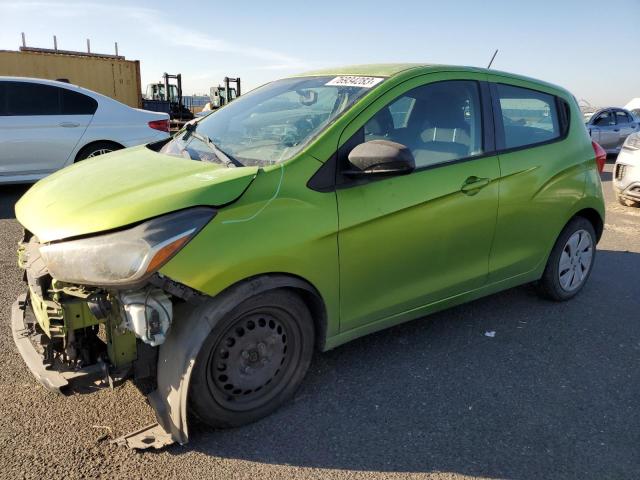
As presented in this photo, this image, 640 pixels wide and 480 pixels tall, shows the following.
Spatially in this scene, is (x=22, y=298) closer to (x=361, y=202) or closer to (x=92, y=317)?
(x=92, y=317)

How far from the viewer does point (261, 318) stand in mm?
2584

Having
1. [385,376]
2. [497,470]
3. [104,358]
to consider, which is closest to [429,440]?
[497,470]

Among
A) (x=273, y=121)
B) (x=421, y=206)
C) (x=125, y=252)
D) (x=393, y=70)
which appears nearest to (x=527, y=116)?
(x=393, y=70)

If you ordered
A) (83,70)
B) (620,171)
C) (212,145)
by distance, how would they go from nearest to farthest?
(212,145)
(620,171)
(83,70)

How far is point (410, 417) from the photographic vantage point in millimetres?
2781

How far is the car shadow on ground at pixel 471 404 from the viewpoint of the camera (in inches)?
97.7

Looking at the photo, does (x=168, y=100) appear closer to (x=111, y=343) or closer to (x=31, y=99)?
(x=31, y=99)

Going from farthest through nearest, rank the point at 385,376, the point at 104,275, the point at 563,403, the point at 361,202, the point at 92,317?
the point at 385,376, the point at 563,403, the point at 361,202, the point at 92,317, the point at 104,275

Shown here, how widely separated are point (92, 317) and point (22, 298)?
905 mm

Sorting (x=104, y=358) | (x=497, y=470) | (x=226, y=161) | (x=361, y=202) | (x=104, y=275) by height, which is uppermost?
(x=226, y=161)

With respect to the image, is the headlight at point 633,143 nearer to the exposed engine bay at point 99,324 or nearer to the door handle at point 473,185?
the door handle at point 473,185

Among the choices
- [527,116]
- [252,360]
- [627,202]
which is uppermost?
[527,116]

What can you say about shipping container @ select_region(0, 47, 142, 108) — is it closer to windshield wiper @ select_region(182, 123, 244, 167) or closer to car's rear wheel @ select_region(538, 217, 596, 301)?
windshield wiper @ select_region(182, 123, 244, 167)

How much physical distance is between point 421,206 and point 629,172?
6.42m
